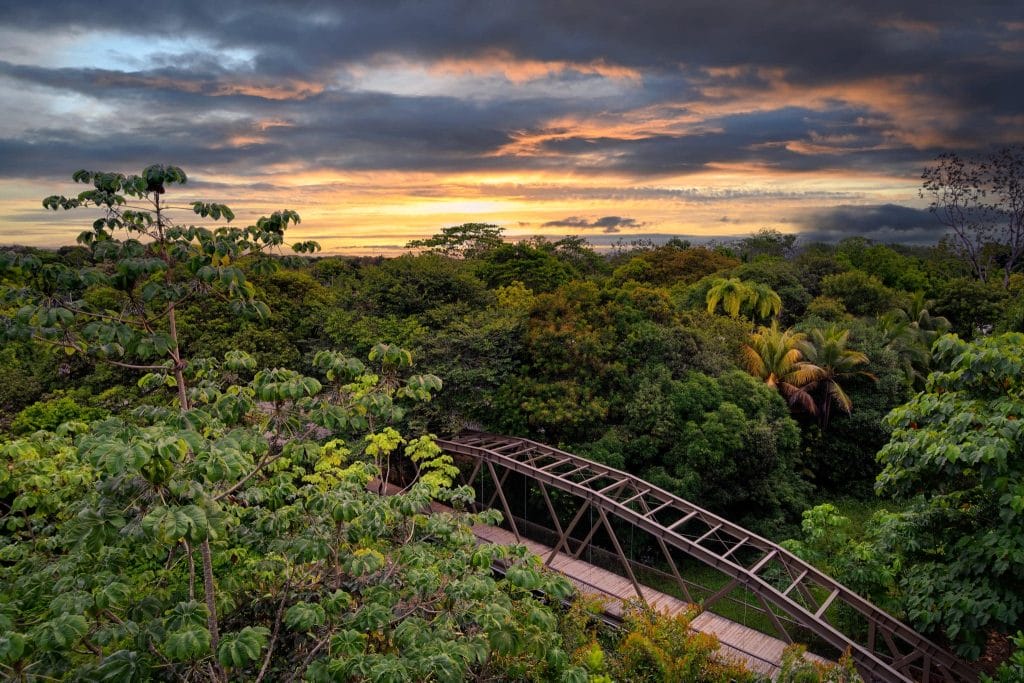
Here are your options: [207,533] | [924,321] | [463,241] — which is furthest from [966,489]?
[463,241]

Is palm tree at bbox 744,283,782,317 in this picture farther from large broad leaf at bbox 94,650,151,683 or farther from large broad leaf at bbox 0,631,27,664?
large broad leaf at bbox 0,631,27,664

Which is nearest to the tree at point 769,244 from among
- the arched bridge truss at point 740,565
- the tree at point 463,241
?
the tree at point 463,241

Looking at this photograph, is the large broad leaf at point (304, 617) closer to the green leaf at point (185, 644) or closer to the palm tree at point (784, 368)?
the green leaf at point (185, 644)

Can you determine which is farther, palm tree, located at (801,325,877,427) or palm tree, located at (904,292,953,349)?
palm tree, located at (904,292,953,349)

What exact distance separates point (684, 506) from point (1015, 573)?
5992mm

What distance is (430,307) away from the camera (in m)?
A: 19.4

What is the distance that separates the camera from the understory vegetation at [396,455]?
5.00m

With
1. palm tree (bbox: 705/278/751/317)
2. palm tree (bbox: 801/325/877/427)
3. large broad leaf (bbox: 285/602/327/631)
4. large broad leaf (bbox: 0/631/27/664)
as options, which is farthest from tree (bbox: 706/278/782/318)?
large broad leaf (bbox: 0/631/27/664)

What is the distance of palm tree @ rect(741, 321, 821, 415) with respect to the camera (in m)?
20.4

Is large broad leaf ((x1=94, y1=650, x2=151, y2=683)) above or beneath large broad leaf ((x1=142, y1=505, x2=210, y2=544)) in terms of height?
beneath

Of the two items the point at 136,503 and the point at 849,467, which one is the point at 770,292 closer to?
the point at 849,467

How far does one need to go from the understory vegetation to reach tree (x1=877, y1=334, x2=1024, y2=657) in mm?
53

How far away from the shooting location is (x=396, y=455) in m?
18.4

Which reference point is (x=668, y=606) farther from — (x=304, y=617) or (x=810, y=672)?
(x=304, y=617)
